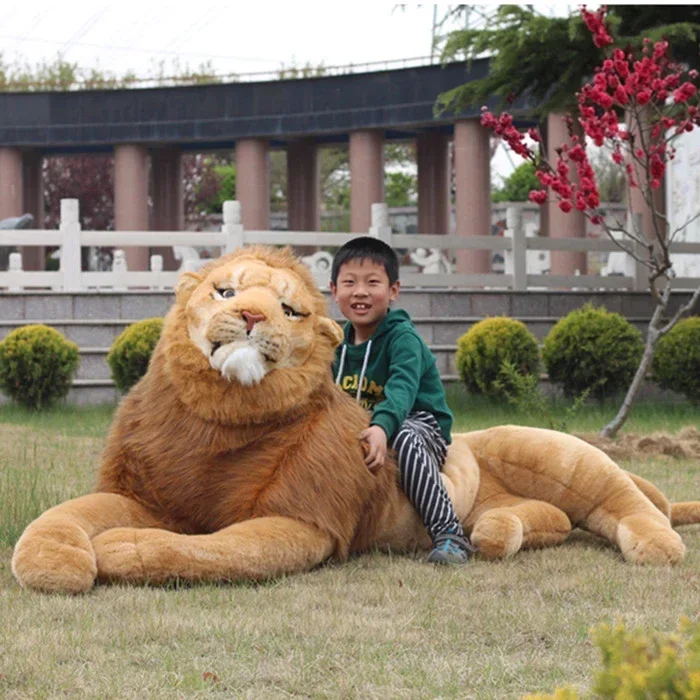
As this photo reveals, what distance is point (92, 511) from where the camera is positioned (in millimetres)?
3959

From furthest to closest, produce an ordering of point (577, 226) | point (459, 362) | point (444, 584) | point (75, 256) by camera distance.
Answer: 1. point (577, 226)
2. point (75, 256)
3. point (459, 362)
4. point (444, 584)

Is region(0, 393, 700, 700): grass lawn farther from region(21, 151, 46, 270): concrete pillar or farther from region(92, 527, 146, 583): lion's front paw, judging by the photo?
region(21, 151, 46, 270): concrete pillar

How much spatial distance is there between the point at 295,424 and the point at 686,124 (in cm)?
596

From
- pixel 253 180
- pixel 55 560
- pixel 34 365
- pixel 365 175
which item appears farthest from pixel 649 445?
pixel 253 180

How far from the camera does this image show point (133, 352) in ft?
37.0

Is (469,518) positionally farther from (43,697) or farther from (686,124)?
(686,124)

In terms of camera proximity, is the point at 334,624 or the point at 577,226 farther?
the point at 577,226

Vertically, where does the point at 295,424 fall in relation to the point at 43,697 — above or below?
above

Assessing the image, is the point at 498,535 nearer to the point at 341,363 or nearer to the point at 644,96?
the point at 341,363

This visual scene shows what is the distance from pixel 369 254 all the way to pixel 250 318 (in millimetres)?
801

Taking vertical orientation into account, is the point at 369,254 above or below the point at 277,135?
below

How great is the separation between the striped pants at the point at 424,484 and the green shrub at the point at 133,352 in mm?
7149

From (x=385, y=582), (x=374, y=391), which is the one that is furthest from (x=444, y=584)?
(x=374, y=391)

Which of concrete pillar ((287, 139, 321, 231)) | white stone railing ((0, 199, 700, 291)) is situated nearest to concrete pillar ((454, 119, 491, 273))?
concrete pillar ((287, 139, 321, 231))
